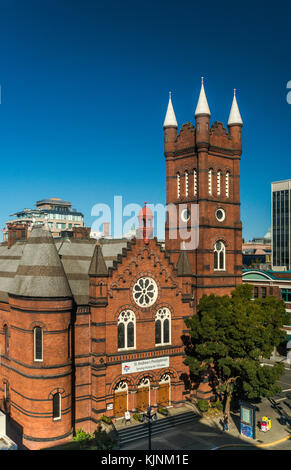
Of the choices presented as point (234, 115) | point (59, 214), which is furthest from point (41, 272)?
point (59, 214)

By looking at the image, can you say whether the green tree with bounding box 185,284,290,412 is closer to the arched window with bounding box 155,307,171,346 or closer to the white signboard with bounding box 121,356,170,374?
the arched window with bounding box 155,307,171,346

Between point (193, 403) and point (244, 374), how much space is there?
7.68 meters

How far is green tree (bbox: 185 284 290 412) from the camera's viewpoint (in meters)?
29.2

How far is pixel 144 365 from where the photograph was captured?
33031mm

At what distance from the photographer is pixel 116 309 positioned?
105ft

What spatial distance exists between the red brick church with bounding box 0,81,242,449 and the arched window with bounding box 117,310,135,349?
0.08 m

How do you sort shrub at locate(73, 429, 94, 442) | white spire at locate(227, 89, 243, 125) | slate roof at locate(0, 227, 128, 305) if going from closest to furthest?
shrub at locate(73, 429, 94, 442)
slate roof at locate(0, 227, 128, 305)
white spire at locate(227, 89, 243, 125)

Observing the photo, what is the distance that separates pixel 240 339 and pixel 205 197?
42.1ft

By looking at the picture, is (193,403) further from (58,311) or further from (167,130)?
(167,130)

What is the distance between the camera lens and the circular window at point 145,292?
33062 millimetres

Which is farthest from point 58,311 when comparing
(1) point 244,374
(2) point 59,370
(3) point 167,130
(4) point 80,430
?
(3) point 167,130

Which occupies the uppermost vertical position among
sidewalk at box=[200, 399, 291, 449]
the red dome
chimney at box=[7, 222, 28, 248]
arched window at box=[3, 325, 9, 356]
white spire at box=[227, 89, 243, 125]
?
white spire at box=[227, 89, 243, 125]

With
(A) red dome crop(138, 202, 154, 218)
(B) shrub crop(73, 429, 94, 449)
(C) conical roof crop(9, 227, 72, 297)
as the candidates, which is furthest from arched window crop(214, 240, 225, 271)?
(B) shrub crop(73, 429, 94, 449)

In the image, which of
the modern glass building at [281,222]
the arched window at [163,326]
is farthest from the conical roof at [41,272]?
the modern glass building at [281,222]
